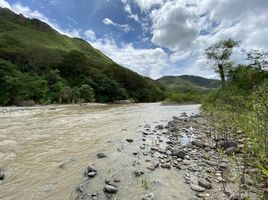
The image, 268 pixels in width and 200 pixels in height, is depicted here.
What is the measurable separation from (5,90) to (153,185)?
155 feet

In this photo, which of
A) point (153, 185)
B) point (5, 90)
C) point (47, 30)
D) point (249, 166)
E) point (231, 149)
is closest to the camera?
point (153, 185)

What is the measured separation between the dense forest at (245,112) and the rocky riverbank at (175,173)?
0.26 metres

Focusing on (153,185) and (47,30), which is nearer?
(153,185)

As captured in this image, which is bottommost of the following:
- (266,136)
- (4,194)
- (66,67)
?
(4,194)

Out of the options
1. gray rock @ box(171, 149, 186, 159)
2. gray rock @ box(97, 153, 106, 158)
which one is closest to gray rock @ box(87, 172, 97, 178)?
gray rock @ box(97, 153, 106, 158)

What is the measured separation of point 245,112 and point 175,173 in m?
7.16

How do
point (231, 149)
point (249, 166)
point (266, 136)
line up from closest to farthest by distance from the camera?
point (266, 136)
point (249, 166)
point (231, 149)

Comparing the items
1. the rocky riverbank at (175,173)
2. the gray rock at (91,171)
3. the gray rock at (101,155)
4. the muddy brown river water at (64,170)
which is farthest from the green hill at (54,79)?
the gray rock at (91,171)

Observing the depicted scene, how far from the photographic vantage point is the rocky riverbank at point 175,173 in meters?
4.89

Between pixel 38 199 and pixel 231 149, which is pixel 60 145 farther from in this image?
pixel 231 149

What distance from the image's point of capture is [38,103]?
46.3 meters

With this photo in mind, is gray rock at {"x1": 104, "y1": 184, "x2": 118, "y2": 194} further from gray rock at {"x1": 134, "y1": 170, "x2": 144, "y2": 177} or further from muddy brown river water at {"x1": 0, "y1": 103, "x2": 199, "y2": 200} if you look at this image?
gray rock at {"x1": 134, "y1": 170, "x2": 144, "y2": 177}

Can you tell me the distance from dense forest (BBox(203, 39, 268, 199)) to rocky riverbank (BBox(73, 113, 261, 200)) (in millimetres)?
261

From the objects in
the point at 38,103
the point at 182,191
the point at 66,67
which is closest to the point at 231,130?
the point at 182,191
